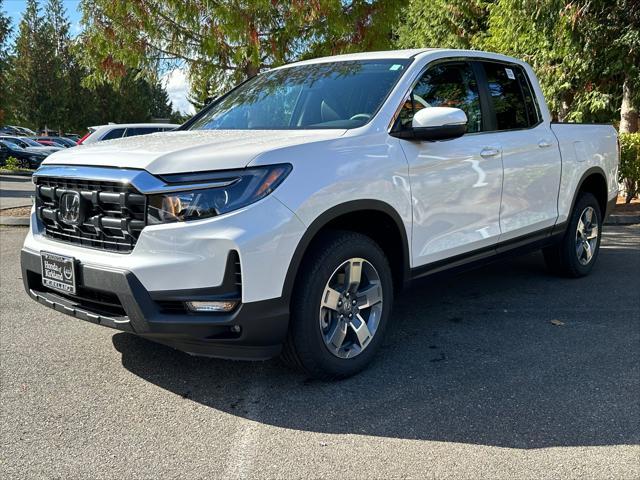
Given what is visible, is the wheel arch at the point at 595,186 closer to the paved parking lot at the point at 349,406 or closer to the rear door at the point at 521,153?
the rear door at the point at 521,153

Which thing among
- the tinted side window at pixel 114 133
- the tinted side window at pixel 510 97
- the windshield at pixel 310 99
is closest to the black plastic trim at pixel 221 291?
the windshield at pixel 310 99

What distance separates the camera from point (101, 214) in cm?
336

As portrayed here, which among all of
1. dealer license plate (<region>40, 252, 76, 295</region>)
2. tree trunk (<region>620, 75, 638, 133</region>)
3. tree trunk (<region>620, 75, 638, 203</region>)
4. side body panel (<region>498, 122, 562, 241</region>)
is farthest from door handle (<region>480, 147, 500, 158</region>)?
tree trunk (<region>620, 75, 638, 133</region>)

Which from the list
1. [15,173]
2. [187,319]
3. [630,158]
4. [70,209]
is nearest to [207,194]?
[187,319]

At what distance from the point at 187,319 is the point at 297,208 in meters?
0.76

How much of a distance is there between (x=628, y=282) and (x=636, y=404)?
9.61ft

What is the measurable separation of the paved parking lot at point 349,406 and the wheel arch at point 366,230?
1.16 feet

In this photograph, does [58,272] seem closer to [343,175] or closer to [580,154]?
[343,175]

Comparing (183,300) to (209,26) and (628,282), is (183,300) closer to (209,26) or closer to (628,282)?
(628,282)

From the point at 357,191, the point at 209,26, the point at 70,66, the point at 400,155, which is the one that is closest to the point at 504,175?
the point at 400,155

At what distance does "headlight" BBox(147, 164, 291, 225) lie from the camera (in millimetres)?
3080

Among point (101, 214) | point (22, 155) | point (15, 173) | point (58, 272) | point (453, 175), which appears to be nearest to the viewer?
point (101, 214)

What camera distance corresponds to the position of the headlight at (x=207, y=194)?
3.08 metres

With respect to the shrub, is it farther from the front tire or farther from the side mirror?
the front tire
